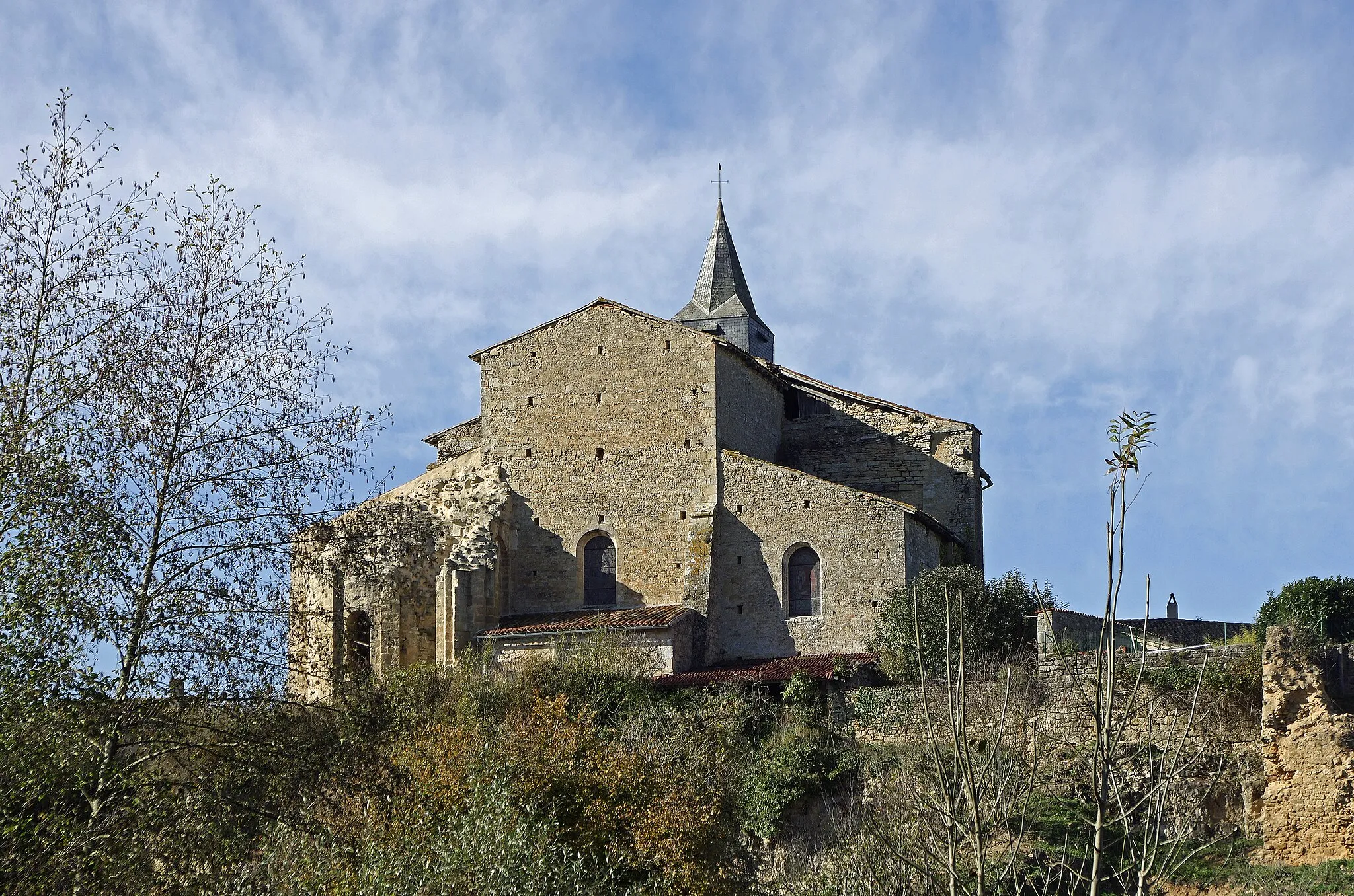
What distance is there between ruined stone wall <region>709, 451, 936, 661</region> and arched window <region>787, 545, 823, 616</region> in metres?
0.14

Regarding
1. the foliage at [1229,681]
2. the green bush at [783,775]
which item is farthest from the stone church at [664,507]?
the foliage at [1229,681]

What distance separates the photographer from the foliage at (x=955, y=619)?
2720cm

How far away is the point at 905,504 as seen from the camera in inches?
1198

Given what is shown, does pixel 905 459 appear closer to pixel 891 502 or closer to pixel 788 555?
pixel 891 502

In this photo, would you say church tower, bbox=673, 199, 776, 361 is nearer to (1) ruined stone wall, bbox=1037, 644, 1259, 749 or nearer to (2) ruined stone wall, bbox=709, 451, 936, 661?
(2) ruined stone wall, bbox=709, 451, 936, 661

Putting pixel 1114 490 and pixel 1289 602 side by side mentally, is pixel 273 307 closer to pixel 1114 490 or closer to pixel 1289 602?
pixel 1114 490

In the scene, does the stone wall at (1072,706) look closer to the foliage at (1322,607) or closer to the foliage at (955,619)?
the foliage at (955,619)

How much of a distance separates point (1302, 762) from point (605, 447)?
53.5ft

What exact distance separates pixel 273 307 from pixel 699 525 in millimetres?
18044

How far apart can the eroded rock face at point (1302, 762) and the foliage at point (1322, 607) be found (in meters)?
8.02

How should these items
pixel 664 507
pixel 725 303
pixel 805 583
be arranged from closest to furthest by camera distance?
1. pixel 805 583
2. pixel 664 507
3. pixel 725 303

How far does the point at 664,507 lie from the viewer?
3228 centimetres

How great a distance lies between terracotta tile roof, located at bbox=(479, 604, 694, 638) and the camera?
29.9 meters

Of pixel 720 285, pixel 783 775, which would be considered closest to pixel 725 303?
pixel 720 285
